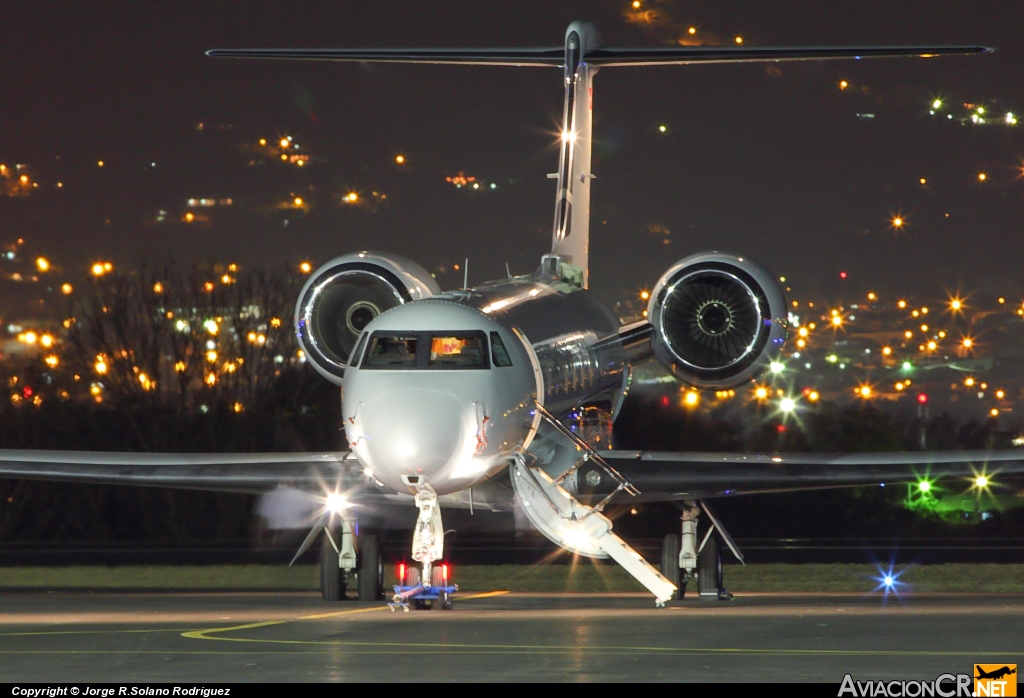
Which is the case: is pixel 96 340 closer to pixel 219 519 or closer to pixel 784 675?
pixel 219 519

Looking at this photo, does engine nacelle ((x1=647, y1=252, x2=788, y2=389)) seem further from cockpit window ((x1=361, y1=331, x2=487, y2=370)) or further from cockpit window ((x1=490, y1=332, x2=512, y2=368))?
cockpit window ((x1=361, y1=331, x2=487, y2=370))

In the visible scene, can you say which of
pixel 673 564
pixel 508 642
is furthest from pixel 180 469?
pixel 508 642

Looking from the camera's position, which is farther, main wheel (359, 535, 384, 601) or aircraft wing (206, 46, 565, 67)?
aircraft wing (206, 46, 565, 67)

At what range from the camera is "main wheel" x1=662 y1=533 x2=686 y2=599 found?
20703 mm

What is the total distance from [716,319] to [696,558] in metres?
3.96

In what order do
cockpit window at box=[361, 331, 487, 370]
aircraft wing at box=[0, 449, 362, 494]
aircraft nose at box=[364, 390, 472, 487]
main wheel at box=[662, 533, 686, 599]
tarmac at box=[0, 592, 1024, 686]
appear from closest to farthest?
tarmac at box=[0, 592, 1024, 686] → aircraft nose at box=[364, 390, 472, 487] → cockpit window at box=[361, 331, 487, 370] → aircraft wing at box=[0, 449, 362, 494] → main wheel at box=[662, 533, 686, 599]

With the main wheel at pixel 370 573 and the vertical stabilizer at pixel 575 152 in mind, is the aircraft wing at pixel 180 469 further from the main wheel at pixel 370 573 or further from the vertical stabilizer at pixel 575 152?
the vertical stabilizer at pixel 575 152

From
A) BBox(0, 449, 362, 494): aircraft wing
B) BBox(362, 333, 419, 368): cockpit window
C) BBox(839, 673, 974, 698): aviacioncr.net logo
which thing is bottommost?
BBox(839, 673, 974, 698): aviacioncr.net logo

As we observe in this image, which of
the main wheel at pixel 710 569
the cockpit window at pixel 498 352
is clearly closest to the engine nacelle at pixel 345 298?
the cockpit window at pixel 498 352

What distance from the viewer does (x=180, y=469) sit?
66.4 feet

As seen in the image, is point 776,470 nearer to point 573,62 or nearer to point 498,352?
point 498,352

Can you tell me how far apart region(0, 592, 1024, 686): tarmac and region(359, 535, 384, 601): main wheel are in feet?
7.30

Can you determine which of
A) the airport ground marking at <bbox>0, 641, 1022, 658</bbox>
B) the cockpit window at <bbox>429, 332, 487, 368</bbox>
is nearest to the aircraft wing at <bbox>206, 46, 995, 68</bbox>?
the cockpit window at <bbox>429, 332, 487, 368</bbox>

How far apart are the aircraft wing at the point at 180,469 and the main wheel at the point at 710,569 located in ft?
16.9
